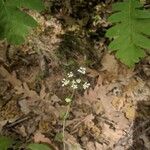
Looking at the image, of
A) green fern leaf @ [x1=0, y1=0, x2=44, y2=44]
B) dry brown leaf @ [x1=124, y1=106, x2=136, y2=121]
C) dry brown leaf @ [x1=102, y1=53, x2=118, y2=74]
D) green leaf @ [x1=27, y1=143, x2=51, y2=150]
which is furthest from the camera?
dry brown leaf @ [x1=102, y1=53, x2=118, y2=74]

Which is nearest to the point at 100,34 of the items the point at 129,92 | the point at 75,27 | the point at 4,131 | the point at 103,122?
the point at 75,27

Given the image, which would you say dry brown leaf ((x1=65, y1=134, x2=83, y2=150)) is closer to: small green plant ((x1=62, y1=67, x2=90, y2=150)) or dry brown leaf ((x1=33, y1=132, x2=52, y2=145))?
small green plant ((x1=62, y1=67, x2=90, y2=150))

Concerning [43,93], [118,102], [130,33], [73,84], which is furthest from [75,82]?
[130,33]

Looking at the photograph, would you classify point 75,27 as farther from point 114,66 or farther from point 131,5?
point 131,5

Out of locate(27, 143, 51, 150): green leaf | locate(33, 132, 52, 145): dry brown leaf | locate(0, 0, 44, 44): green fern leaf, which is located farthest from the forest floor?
locate(0, 0, 44, 44): green fern leaf

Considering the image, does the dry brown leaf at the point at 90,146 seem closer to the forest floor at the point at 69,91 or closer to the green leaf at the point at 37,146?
the forest floor at the point at 69,91

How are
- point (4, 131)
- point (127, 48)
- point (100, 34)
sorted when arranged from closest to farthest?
A: point (127, 48)
point (4, 131)
point (100, 34)

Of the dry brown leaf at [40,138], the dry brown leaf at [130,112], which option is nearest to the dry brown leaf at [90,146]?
the dry brown leaf at [40,138]
